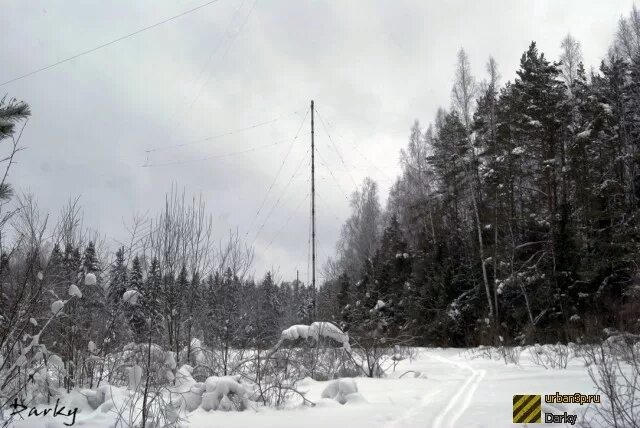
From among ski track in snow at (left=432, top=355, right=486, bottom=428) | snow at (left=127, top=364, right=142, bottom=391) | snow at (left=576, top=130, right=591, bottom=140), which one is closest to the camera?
snow at (left=127, top=364, right=142, bottom=391)

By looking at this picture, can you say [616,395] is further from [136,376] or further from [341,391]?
[136,376]

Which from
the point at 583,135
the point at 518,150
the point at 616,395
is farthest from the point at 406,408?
the point at 518,150

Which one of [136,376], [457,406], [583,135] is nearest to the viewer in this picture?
[136,376]

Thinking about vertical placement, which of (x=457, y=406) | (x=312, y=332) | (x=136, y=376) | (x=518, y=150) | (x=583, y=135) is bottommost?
(x=457, y=406)

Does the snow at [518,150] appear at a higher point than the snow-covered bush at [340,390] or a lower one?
higher

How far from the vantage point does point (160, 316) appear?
8.44m

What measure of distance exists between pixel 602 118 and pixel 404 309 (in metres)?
16.4

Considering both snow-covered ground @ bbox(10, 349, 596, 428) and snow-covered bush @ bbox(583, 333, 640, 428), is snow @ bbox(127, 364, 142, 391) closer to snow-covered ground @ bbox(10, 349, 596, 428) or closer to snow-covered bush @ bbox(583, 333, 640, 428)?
snow-covered ground @ bbox(10, 349, 596, 428)

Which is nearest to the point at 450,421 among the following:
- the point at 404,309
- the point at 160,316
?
the point at 160,316

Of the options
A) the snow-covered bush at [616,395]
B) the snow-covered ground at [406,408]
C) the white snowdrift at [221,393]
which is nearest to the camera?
the snow-covered bush at [616,395]

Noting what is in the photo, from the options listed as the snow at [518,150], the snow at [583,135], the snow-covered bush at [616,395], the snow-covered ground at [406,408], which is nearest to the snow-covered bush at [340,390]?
the snow-covered ground at [406,408]

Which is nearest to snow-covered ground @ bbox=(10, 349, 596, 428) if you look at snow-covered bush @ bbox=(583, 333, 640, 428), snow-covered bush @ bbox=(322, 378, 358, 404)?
snow-covered bush @ bbox=(322, 378, 358, 404)

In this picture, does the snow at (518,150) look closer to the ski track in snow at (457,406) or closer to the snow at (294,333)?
the ski track in snow at (457,406)

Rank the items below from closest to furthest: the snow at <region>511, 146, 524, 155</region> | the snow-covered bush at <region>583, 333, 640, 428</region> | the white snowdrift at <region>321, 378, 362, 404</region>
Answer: the snow-covered bush at <region>583, 333, 640, 428</region>
the white snowdrift at <region>321, 378, 362, 404</region>
the snow at <region>511, 146, 524, 155</region>
